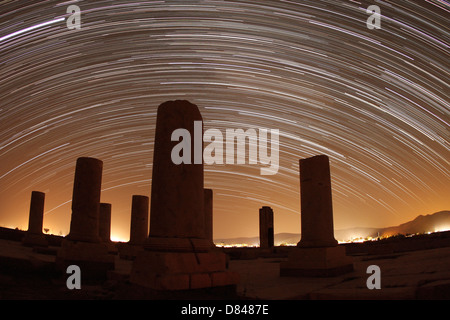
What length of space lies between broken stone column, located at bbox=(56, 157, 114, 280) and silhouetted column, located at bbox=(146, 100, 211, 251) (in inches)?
222

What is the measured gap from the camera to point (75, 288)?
29.6 ft

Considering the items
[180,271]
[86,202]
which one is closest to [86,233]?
[86,202]

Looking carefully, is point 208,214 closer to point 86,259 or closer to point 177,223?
point 86,259

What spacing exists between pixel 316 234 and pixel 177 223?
5425 millimetres

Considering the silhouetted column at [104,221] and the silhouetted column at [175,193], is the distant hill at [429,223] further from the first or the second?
the silhouetted column at [175,193]

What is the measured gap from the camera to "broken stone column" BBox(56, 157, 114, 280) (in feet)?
36.7

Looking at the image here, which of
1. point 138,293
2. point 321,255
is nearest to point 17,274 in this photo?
point 138,293

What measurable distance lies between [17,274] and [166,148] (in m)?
6.48

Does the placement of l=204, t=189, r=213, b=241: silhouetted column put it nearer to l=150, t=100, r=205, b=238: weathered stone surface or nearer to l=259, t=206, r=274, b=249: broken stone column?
l=150, t=100, r=205, b=238: weathered stone surface

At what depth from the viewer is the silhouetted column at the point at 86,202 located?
11.9m

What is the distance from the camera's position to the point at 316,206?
1072cm

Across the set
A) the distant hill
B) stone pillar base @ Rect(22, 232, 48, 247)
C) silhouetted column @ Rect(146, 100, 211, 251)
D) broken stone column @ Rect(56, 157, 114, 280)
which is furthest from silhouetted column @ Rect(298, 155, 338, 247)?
the distant hill
